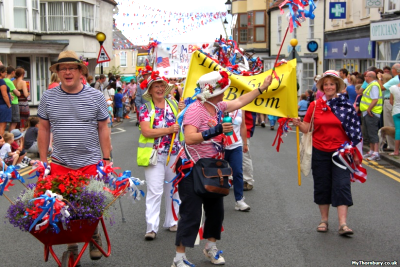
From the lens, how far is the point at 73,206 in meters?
4.81

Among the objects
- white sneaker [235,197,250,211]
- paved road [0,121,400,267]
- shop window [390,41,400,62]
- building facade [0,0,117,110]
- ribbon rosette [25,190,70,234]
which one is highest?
building facade [0,0,117,110]

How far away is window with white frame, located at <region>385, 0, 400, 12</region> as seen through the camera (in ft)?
72.2

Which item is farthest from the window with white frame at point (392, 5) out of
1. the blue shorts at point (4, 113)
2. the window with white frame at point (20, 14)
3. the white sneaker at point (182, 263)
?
the white sneaker at point (182, 263)

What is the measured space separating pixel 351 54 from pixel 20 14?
16307 millimetres

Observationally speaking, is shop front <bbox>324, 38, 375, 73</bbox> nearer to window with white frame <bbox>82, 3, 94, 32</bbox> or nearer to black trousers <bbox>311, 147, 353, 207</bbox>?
window with white frame <bbox>82, 3, 94, 32</bbox>

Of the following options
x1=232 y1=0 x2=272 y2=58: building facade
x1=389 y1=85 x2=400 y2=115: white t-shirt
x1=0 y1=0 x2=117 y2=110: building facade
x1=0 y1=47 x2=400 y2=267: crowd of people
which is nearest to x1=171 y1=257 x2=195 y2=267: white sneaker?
x1=0 y1=47 x2=400 y2=267: crowd of people

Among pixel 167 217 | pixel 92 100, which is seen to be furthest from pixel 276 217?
pixel 92 100

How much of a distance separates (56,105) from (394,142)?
11097 mm

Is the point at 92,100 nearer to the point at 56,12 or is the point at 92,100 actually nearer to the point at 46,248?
the point at 46,248

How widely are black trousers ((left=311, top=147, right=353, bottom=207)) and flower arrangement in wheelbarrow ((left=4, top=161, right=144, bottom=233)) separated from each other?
281 centimetres

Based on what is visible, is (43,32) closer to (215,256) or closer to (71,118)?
(71,118)

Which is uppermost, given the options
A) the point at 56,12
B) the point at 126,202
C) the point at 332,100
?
the point at 56,12

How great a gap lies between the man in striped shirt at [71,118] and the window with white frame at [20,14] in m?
24.3

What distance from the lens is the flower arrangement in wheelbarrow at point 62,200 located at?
4.65 metres
